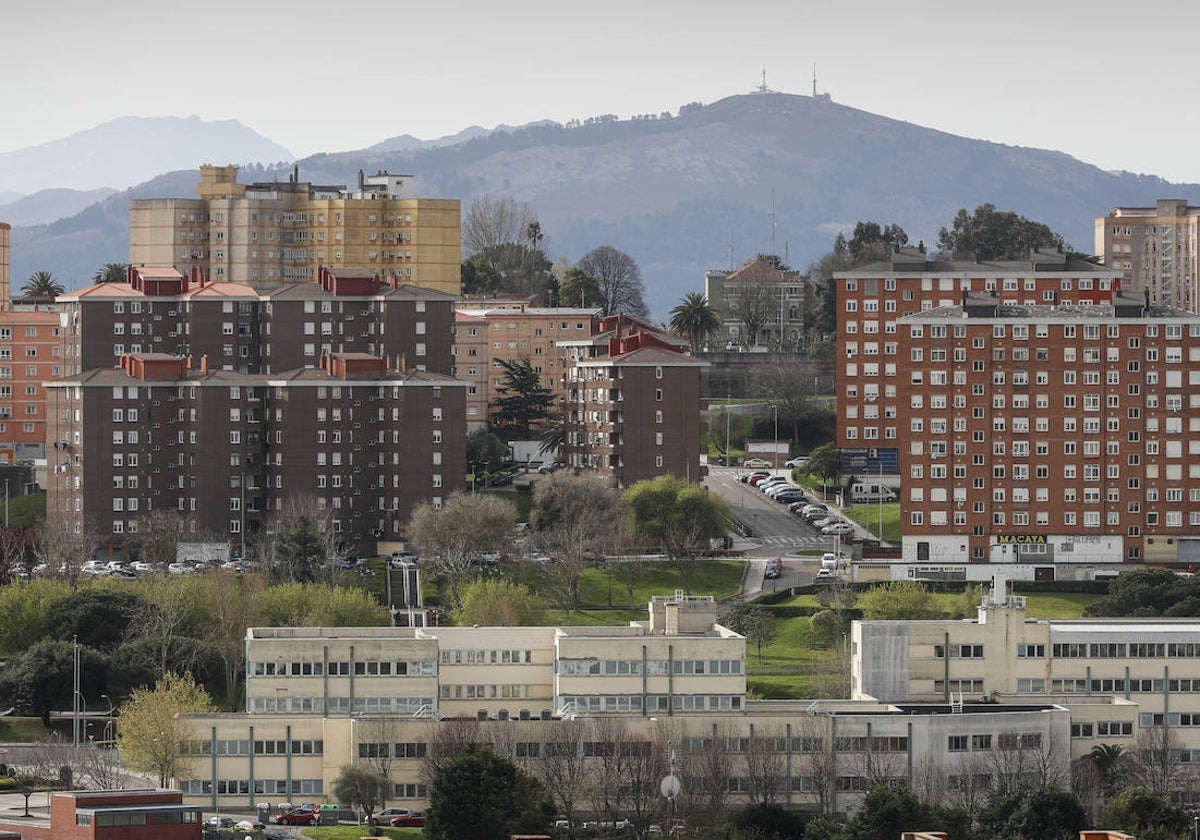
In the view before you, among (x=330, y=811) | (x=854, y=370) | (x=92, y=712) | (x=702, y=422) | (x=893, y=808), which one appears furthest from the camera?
(x=702, y=422)

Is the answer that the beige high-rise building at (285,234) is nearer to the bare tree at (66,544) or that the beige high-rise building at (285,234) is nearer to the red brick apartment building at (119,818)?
the bare tree at (66,544)

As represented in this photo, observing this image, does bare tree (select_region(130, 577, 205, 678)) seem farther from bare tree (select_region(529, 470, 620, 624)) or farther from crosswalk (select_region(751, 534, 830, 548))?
crosswalk (select_region(751, 534, 830, 548))

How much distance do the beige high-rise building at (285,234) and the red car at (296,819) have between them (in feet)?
340

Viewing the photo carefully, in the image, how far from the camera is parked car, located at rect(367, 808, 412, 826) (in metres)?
86.2

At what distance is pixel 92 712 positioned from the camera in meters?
108

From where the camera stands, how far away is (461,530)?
133625 millimetres

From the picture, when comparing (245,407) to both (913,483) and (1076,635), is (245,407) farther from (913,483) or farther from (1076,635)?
(1076,635)

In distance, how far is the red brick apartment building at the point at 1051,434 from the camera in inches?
5487

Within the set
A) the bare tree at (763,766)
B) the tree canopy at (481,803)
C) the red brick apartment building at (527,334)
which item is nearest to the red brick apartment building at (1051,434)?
the red brick apartment building at (527,334)

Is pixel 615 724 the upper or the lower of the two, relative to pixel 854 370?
lower

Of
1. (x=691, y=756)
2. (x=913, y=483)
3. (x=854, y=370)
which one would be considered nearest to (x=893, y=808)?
(x=691, y=756)

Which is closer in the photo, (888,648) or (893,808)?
(893,808)

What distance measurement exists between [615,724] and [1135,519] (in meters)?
55.4

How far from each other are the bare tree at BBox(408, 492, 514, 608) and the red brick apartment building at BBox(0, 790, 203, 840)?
56.2 m
